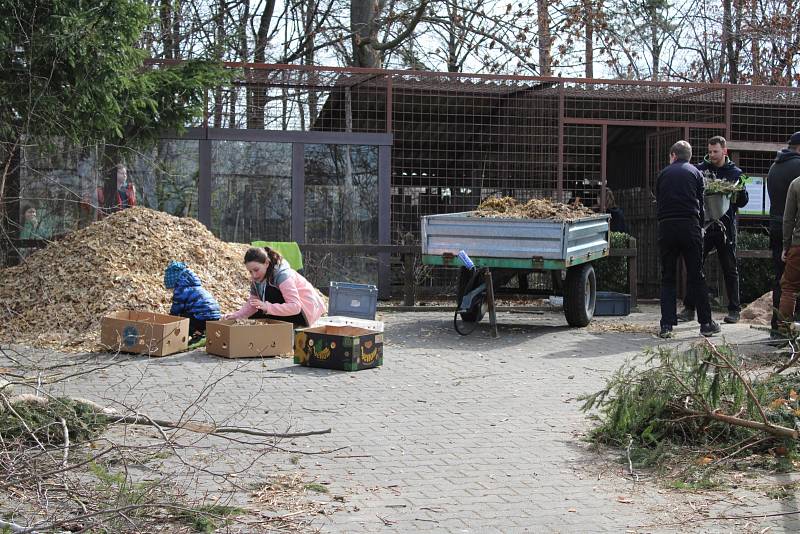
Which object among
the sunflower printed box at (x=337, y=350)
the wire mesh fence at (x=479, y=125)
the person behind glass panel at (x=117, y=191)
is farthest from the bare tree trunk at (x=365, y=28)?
the sunflower printed box at (x=337, y=350)

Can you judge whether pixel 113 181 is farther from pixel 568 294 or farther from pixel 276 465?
pixel 276 465

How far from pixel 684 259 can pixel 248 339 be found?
5424 mm

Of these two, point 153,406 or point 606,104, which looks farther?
point 606,104

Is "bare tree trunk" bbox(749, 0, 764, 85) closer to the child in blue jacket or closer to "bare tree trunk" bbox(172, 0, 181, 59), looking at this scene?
"bare tree trunk" bbox(172, 0, 181, 59)

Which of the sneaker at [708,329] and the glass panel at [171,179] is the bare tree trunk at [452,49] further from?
the sneaker at [708,329]

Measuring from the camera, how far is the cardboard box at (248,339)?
33.2 feet

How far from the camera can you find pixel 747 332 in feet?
41.9

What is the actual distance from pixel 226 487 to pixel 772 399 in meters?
3.62

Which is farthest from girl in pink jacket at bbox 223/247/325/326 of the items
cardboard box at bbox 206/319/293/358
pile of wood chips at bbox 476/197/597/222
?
pile of wood chips at bbox 476/197/597/222

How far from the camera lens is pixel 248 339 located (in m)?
10.2

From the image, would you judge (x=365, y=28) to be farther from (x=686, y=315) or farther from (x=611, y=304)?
(x=686, y=315)

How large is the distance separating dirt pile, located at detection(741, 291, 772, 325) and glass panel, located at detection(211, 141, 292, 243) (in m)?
7.40

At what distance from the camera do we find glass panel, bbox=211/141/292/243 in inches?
655

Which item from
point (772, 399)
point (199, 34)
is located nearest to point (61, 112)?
point (772, 399)
